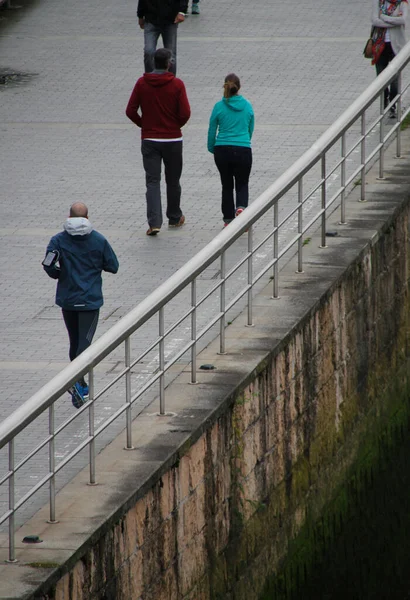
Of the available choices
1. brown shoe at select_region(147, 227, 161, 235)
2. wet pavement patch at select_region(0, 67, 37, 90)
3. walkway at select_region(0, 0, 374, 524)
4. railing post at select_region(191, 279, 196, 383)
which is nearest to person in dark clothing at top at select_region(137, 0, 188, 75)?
walkway at select_region(0, 0, 374, 524)

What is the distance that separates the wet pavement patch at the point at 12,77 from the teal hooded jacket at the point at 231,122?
660cm

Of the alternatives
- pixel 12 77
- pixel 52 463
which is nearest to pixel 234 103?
pixel 52 463

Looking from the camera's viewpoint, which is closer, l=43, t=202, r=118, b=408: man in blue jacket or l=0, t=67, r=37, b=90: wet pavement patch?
l=43, t=202, r=118, b=408: man in blue jacket

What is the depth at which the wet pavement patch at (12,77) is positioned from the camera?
1962cm

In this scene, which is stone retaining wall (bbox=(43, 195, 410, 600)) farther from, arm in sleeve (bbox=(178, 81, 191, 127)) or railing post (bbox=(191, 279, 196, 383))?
arm in sleeve (bbox=(178, 81, 191, 127))

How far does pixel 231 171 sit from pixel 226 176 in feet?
0.24

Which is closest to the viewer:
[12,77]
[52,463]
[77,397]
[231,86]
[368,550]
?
[52,463]

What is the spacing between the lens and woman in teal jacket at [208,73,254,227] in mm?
13359

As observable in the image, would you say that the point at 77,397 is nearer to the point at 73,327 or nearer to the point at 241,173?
the point at 73,327

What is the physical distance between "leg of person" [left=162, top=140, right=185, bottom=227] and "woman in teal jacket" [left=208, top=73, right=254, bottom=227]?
1.07 ft

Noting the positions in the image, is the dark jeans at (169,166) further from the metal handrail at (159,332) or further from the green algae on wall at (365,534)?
the green algae on wall at (365,534)

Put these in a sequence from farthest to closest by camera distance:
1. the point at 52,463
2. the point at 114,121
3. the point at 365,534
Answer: the point at 114,121, the point at 365,534, the point at 52,463

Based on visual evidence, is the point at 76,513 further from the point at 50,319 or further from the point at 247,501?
the point at 50,319

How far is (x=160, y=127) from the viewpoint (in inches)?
535
